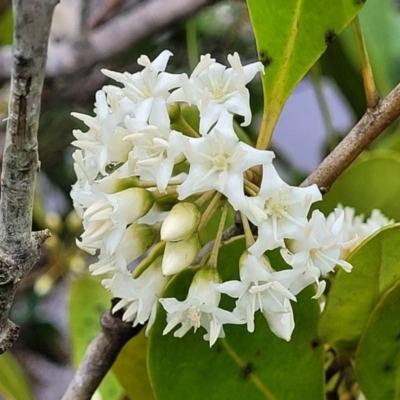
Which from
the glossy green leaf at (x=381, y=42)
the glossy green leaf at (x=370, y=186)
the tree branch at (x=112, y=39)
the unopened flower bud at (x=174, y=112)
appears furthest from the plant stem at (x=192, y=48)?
the unopened flower bud at (x=174, y=112)

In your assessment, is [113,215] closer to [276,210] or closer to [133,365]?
[276,210]

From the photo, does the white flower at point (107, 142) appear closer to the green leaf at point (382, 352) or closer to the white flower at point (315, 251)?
the white flower at point (315, 251)

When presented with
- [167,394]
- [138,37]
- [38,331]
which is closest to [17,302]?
[38,331]

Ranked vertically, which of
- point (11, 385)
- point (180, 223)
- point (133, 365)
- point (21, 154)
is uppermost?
point (21, 154)

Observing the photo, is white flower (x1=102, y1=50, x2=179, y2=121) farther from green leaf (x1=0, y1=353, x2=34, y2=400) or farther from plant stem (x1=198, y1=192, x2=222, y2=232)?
green leaf (x1=0, y1=353, x2=34, y2=400)

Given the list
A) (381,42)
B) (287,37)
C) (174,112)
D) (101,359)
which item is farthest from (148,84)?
(381,42)
